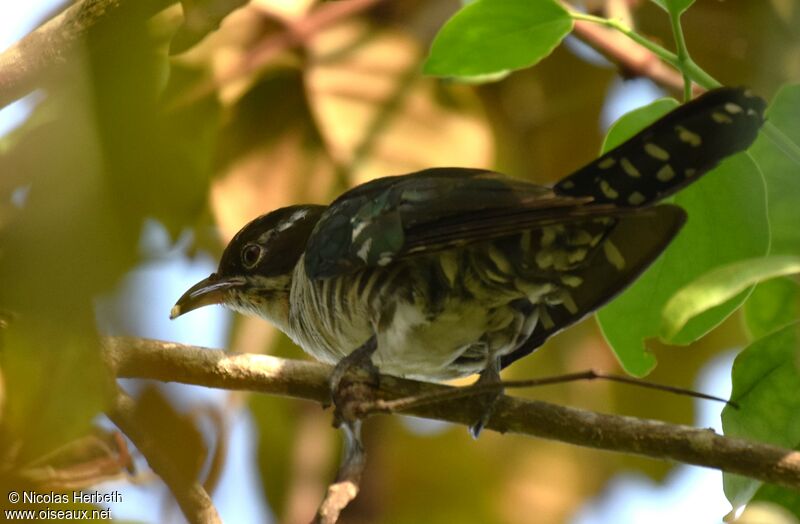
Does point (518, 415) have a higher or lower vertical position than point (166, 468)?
lower

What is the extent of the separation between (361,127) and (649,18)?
65.9 inches

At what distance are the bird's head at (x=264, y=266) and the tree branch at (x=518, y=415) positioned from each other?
Answer: 1.11m

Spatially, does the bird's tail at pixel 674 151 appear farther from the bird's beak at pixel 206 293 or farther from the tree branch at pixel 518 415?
the bird's beak at pixel 206 293

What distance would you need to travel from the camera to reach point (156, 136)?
1.19m

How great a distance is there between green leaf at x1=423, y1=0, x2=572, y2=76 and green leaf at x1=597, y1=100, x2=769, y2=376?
351 mm

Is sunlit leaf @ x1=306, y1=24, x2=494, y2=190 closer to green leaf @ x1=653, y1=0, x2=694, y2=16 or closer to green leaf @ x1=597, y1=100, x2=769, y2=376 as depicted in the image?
green leaf @ x1=597, y1=100, x2=769, y2=376

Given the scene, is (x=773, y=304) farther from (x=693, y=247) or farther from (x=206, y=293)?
(x=206, y=293)

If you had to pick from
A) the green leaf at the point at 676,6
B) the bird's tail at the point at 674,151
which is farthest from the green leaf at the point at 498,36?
the bird's tail at the point at 674,151

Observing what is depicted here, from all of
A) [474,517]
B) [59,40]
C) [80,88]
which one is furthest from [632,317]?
[474,517]

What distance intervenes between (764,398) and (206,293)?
205cm

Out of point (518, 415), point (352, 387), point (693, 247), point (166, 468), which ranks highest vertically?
point (166, 468)

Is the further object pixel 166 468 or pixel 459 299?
pixel 459 299

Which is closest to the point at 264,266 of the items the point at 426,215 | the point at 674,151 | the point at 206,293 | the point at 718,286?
the point at 206,293

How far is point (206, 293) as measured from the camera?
12.0 ft
